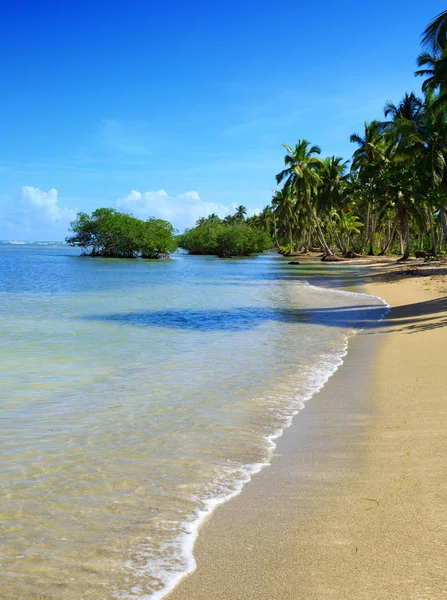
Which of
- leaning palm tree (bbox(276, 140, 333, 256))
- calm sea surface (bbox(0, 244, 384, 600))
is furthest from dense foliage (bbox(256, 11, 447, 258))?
calm sea surface (bbox(0, 244, 384, 600))

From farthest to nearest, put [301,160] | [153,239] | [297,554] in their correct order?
[153,239] < [301,160] < [297,554]

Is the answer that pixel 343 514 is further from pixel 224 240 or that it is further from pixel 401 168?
pixel 224 240

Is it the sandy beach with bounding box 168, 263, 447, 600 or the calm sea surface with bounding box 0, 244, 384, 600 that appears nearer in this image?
the sandy beach with bounding box 168, 263, 447, 600

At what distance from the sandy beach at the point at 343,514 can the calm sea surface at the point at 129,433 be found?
246 mm

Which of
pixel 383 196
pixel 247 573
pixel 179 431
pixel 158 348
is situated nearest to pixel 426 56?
pixel 383 196

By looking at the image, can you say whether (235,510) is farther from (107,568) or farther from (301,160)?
(301,160)

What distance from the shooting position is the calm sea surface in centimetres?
311

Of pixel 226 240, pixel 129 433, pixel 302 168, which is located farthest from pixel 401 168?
pixel 226 240

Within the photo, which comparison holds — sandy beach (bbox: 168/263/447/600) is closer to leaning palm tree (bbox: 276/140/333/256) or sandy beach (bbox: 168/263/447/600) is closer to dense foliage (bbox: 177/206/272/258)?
leaning palm tree (bbox: 276/140/333/256)

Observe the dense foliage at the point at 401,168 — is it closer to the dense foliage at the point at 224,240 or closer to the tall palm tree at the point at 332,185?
the tall palm tree at the point at 332,185

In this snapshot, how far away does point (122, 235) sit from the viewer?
7300 centimetres

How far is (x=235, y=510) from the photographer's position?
3.68 m

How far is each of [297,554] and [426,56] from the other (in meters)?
33.6

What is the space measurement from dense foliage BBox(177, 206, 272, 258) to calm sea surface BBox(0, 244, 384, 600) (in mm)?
73425
